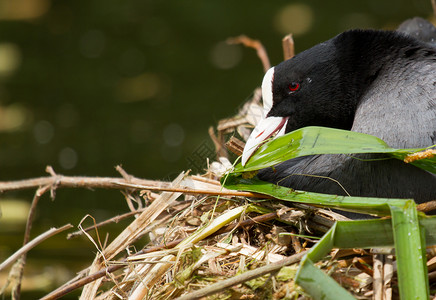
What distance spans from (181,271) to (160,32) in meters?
3.47

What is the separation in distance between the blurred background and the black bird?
1226 mm

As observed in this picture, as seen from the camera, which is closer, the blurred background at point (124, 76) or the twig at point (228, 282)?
the twig at point (228, 282)

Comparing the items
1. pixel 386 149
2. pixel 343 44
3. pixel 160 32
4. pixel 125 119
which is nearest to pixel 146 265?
pixel 386 149

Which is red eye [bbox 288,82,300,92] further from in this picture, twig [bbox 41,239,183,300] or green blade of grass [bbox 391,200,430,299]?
green blade of grass [bbox 391,200,430,299]

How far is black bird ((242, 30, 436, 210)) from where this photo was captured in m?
1.28

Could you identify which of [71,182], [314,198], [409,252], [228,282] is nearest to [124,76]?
[71,182]

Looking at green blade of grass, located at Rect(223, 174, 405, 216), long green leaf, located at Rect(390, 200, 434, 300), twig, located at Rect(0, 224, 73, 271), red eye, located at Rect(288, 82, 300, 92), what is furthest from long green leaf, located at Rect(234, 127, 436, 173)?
twig, located at Rect(0, 224, 73, 271)

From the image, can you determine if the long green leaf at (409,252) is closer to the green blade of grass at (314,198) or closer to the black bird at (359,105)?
the green blade of grass at (314,198)

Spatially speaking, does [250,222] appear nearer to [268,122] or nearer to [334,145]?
[334,145]

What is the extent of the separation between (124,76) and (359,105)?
279 cm

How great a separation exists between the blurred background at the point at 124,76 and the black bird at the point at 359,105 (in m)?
1.23

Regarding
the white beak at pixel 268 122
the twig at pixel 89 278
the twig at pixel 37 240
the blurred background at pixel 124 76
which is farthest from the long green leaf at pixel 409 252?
the blurred background at pixel 124 76

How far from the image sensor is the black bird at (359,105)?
1281mm

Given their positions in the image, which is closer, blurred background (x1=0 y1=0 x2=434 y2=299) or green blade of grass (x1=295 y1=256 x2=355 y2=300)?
green blade of grass (x1=295 y1=256 x2=355 y2=300)
